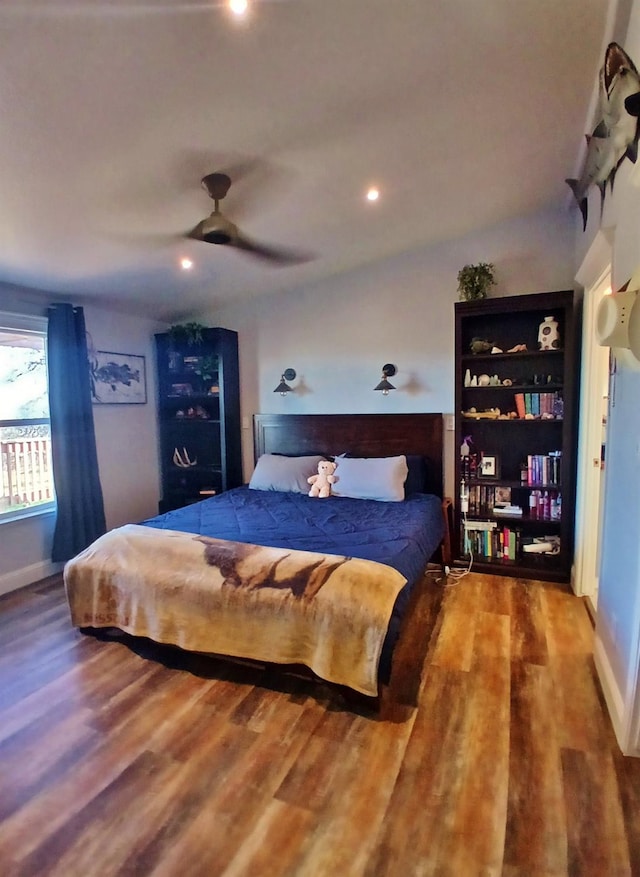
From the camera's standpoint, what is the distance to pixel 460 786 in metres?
1.66

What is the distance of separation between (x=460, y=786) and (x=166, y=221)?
3.08 metres

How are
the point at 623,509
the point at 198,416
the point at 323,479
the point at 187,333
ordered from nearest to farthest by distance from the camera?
the point at 623,509 < the point at 323,479 < the point at 187,333 < the point at 198,416

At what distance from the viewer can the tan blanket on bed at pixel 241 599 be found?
80.1 inches

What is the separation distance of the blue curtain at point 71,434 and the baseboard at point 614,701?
3655 mm

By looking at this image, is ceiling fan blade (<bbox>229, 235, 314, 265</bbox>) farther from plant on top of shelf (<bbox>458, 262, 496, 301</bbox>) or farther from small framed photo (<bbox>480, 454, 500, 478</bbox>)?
small framed photo (<bbox>480, 454, 500, 478</bbox>)

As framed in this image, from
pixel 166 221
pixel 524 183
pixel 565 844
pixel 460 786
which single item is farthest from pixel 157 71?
pixel 565 844

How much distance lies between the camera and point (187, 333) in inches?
176

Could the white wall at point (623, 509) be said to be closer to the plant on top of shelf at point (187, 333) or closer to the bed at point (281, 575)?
the bed at point (281, 575)

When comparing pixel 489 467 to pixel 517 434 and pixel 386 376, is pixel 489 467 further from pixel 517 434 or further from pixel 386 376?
pixel 386 376

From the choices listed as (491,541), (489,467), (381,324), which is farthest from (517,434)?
(381,324)

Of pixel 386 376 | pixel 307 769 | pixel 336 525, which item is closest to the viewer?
pixel 307 769

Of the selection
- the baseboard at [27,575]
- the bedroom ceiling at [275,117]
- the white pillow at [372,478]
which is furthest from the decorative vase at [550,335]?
the baseboard at [27,575]

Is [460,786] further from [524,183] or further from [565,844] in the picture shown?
[524,183]

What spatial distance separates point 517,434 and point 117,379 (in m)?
3.57
